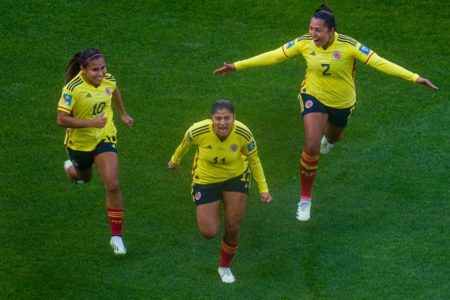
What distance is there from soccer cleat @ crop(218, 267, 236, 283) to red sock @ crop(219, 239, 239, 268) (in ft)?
0.14

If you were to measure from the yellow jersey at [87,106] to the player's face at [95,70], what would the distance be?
9 cm

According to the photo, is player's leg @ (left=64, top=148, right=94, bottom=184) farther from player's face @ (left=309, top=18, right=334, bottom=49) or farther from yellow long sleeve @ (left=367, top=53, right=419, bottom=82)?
yellow long sleeve @ (left=367, top=53, right=419, bottom=82)

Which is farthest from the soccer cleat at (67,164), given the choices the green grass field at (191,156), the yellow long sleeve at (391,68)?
the yellow long sleeve at (391,68)

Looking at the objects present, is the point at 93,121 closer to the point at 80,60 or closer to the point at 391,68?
the point at 80,60

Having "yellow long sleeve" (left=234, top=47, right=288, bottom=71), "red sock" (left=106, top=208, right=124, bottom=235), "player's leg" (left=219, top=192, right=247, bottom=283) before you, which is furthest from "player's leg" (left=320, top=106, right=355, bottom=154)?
"red sock" (left=106, top=208, right=124, bottom=235)

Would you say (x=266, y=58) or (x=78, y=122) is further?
(x=266, y=58)

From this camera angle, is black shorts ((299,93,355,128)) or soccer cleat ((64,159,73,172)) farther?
soccer cleat ((64,159,73,172))

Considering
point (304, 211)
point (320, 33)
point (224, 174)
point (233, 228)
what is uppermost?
point (320, 33)

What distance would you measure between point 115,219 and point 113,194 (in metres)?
0.32

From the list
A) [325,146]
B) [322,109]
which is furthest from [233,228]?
[325,146]

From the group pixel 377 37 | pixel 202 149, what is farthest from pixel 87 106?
pixel 377 37

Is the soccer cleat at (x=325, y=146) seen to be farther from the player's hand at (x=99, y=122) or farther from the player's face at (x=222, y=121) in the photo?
the player's hand at (x=99, y=122)

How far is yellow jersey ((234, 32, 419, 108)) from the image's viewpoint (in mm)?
11781

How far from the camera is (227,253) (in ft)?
36.1
